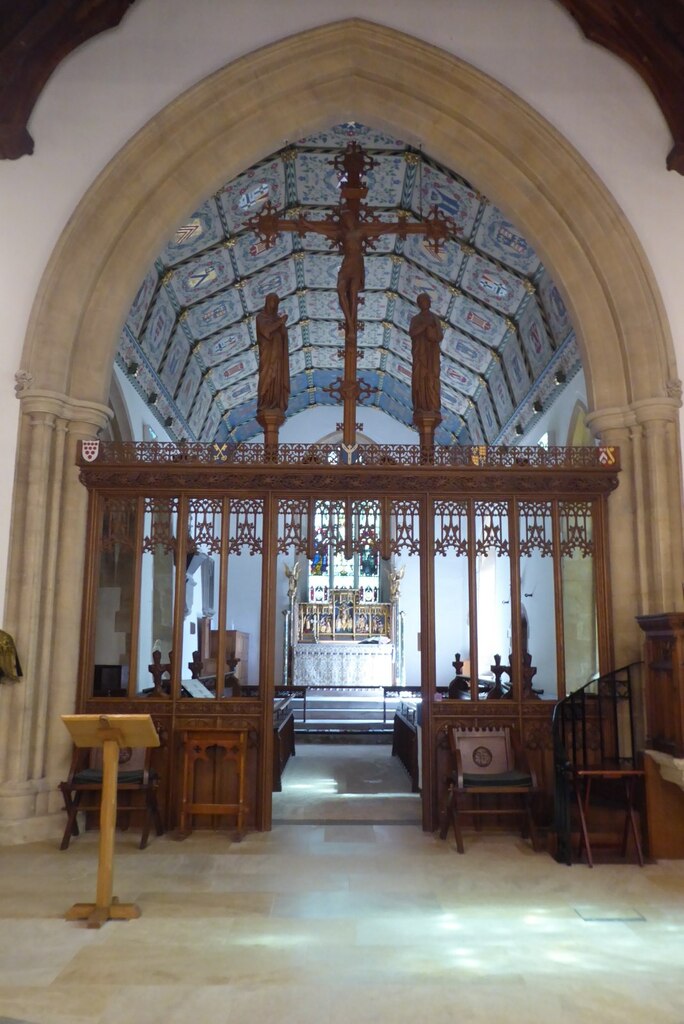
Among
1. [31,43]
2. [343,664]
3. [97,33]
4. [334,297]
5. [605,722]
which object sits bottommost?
[605,722]

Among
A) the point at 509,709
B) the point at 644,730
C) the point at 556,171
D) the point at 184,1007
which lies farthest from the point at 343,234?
the point at 184,1007

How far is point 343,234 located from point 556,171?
186cm

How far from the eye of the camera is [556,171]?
6.91 m

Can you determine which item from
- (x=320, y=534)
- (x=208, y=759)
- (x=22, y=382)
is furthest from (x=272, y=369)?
(x=208, y=759)

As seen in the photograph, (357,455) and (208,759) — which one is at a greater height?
(357,455)

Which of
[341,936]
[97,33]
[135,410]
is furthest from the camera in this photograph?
[135,410]

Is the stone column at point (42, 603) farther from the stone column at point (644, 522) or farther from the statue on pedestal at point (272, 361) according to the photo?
the stone column at point (644, 522)

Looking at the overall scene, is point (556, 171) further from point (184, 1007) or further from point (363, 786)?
point (184, 1007)

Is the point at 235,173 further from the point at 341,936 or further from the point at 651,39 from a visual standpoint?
the point at 341,936

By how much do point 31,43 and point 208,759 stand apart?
5.53m

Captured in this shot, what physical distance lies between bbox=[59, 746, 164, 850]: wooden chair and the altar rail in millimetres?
2263

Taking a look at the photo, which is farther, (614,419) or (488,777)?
(614,419)

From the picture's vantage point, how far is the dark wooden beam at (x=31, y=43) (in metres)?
5.99

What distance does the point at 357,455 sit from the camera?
6750mm
